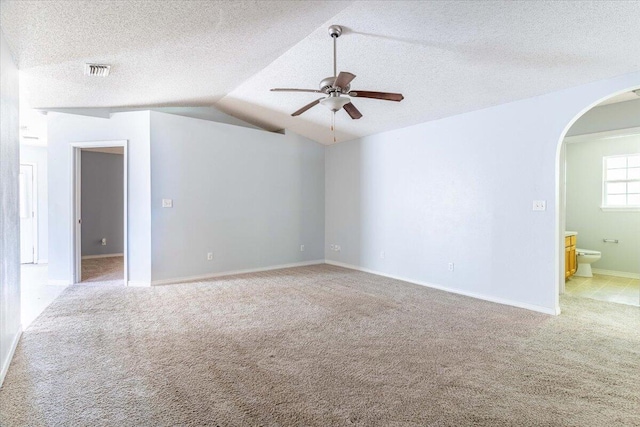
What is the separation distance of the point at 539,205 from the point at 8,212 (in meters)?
5.04

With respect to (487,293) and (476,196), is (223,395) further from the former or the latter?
(476,196)

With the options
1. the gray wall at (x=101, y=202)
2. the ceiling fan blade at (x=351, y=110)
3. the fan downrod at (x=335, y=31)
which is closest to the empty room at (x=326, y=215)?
the fan downrod at (x=335, y=31)

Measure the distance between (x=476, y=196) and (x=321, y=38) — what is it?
108 inches

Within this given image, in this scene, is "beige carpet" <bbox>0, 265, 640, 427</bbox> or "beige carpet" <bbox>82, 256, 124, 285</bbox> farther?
"beige carpet" <bbox>82, 256, 124, 285</bbox>

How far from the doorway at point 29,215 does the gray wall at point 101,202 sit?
0.84m

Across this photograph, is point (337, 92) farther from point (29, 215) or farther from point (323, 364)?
point (29, 215)

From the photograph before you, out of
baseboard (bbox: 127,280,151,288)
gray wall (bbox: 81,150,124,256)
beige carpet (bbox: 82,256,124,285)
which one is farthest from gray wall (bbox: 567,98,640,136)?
gray wall (bbox: 81,150,124,256)

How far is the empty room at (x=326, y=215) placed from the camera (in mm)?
2201

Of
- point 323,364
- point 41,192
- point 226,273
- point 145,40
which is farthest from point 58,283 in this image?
point 323,364

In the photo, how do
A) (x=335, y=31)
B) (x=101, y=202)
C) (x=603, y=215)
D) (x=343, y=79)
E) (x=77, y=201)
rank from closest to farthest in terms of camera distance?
1. (x=343, y=79)
2. (x=335, y=31)
3. (x=77, y=201)
4. (x=603, y=215)
5. (x=101, y=202)

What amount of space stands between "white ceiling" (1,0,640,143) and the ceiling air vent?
77mm

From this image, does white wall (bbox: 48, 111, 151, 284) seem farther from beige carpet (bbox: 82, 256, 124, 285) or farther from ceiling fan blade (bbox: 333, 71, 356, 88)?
ceiling fan blade (bbox: 333, 71, 356, 88)

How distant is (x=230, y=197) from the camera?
5676mm

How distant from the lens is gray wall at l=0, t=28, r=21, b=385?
7.59 feet
